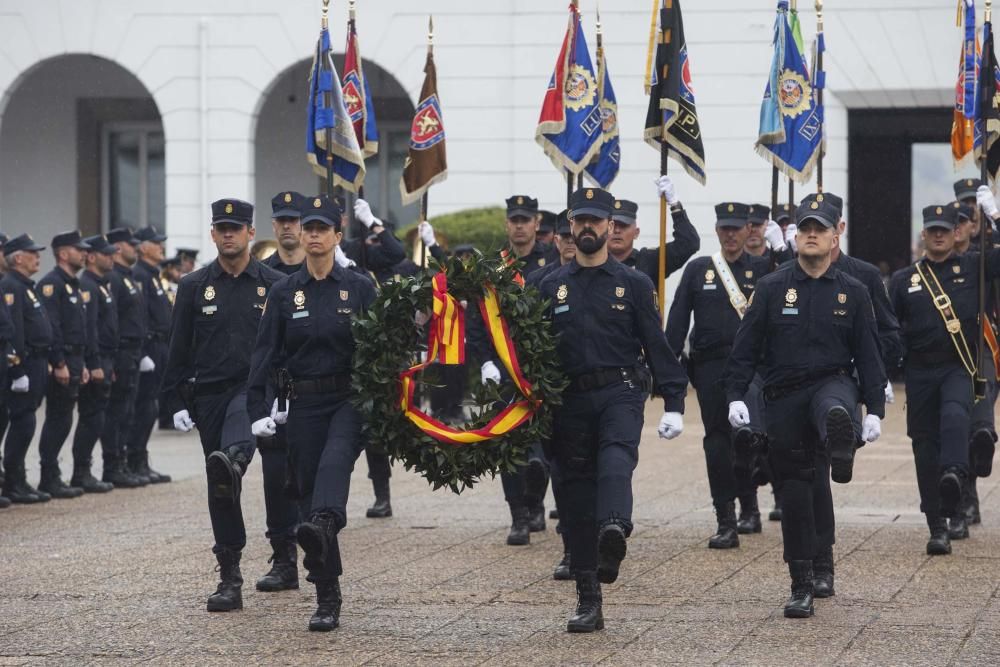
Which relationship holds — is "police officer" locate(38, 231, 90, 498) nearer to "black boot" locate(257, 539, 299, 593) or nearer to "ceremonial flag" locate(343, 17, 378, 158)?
"ceremonial flag" locate(343, 17, 378, 158)

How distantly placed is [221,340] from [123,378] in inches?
251

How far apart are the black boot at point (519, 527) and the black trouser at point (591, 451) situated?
96.4 inches

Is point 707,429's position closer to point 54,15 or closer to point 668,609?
point 668,609

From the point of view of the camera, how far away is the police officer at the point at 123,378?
49.8ft

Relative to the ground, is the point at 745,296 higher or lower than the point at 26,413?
higher

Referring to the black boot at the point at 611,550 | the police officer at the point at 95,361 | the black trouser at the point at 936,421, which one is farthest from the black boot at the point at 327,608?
the police officer at the point at 95,361

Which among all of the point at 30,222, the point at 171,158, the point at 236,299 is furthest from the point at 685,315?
the point at 30,222

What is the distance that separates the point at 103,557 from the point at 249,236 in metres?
2.40

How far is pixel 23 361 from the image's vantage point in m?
14.0

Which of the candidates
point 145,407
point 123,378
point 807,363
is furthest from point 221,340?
point 145,407

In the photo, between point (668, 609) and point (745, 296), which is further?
point (745, 296)

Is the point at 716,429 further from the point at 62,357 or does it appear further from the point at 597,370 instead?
the point at 62,357

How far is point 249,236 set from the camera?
962 cm

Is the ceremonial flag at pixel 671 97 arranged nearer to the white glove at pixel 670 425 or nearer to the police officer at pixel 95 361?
the white glove at pixel 670 425
